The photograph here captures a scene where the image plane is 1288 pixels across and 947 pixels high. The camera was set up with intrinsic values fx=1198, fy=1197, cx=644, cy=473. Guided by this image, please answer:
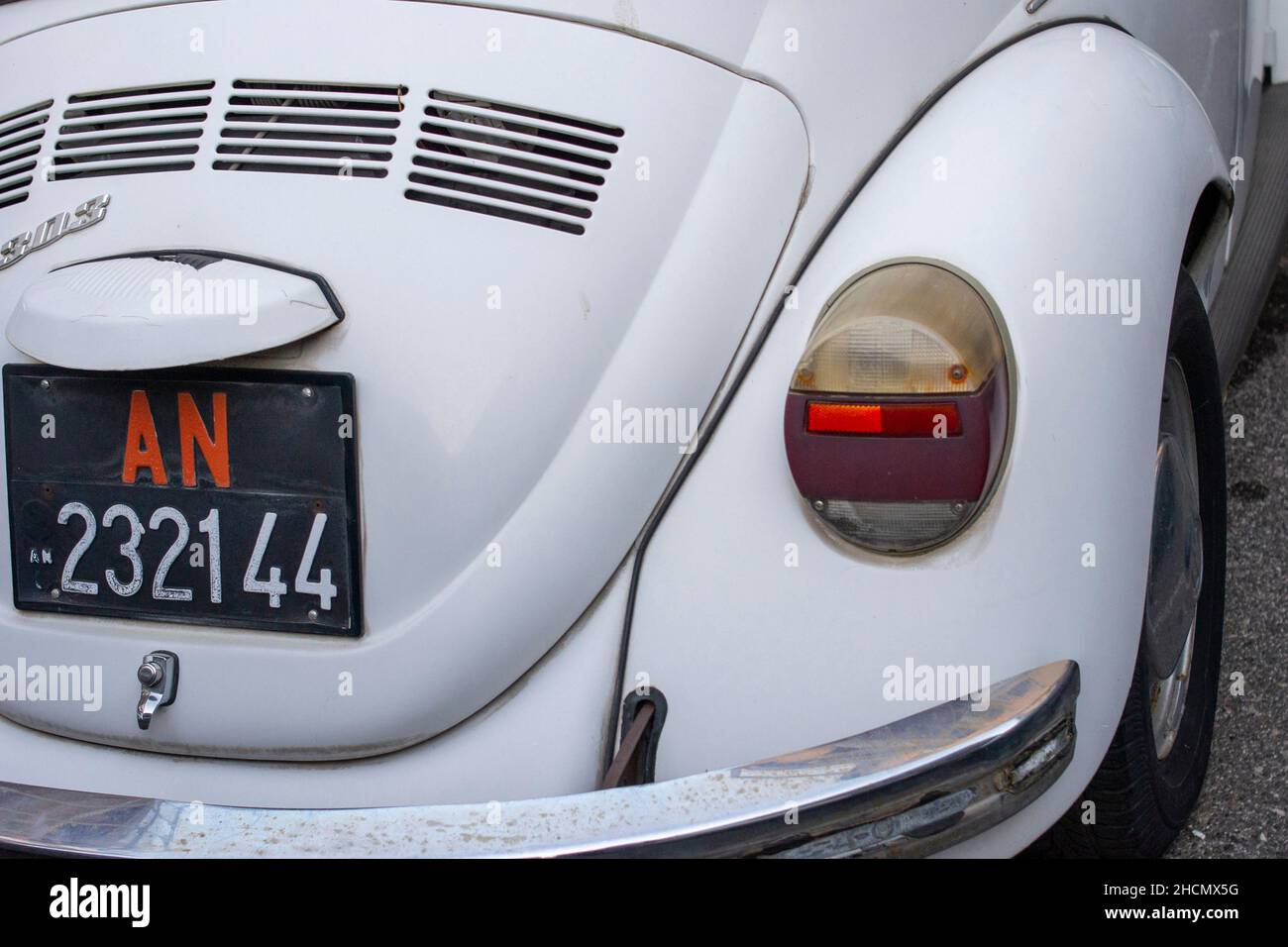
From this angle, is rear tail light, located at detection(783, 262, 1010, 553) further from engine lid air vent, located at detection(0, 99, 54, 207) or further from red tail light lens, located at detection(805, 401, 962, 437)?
engine lid air vent, located at detection(0, 99, 54, 207)

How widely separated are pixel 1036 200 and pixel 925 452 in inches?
15.1

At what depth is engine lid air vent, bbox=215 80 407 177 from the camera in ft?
5.27

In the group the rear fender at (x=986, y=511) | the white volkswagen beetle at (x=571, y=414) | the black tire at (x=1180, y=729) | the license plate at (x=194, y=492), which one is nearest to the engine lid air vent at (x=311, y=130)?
the white volkswagen beetle at (x=571, y=414)

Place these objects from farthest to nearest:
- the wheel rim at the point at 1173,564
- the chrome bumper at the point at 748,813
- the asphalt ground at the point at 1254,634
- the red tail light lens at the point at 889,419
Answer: the asphalt ground at the point at 1254,634
the wheel rim at the point at 1173,564
the red tail light lens at the point at 889,419
the chrome bumper at the point at 748,813

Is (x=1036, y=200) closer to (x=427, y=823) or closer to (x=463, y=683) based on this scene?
(x=463, y=683)

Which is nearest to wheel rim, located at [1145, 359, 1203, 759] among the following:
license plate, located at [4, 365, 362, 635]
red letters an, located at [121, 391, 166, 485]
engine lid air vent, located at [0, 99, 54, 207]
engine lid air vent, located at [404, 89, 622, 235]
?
engine lid air vent, located at [404, 89, 622, 235]

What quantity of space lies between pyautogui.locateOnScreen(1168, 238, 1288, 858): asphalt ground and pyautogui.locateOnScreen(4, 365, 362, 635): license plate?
4.90 ft

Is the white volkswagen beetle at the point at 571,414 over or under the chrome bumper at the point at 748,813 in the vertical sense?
over

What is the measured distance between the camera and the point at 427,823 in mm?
1370

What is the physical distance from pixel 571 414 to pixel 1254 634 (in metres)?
1.65

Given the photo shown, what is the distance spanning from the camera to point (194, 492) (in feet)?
5.23

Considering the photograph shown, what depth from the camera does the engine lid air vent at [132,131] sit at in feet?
5.47

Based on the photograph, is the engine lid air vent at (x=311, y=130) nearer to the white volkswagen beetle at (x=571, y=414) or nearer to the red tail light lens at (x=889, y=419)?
the white volkswagen beetle at (x=571, y=414)

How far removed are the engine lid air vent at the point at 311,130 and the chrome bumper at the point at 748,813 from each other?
0.84 meters
